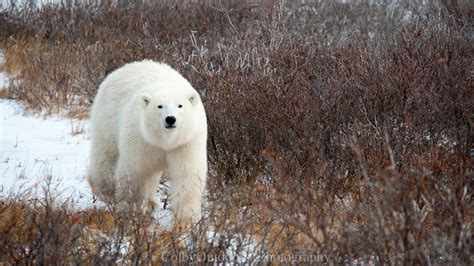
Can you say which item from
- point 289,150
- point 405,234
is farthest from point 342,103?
point 405,234

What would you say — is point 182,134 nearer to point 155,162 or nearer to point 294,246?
point 155,162

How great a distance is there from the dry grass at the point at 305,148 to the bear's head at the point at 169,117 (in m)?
0.45

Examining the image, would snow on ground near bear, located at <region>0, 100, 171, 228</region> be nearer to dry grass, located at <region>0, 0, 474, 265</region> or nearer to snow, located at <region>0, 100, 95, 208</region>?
snow, located at <region>0, 100, 95, 208</region>

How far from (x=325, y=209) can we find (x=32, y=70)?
489 centimetres

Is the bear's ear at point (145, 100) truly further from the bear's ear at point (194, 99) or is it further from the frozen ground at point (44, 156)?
the frozen ground at point (44, 156)

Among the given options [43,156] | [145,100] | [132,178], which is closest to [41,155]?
[43,156]

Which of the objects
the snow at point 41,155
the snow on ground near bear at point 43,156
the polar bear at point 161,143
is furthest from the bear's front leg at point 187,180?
the snow at point 41,155

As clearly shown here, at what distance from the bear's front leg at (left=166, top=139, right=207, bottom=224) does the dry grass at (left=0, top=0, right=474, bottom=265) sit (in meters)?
0.17

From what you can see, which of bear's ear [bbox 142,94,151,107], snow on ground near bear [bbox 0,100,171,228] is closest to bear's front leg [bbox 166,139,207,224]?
snow on ground near bear [bbox 0,100,171,228]

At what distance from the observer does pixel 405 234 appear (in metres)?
2.32

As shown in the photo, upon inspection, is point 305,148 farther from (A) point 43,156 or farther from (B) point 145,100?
(A) point 43,156

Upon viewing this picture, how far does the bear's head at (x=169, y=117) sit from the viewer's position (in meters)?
3.62

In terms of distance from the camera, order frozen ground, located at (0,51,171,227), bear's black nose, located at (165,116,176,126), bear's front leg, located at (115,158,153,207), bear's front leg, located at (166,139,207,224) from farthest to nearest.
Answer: frozen ground, located at (0,51,171,227) → bear's front leg, located at (115,158,153,207) → bear's front leg, located at (166,139,207,224) → bear's black nose, located at (165,116,176,126)

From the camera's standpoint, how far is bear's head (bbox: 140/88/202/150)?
362 centimetres
